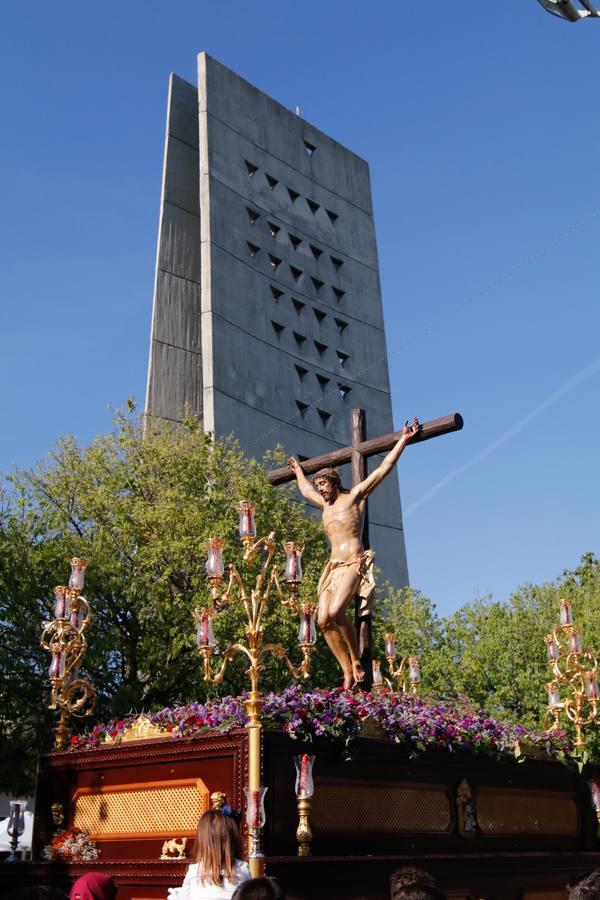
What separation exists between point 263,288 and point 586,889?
43.1m

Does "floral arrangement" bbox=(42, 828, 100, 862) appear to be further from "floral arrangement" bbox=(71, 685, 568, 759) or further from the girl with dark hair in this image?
the girl with dark hair

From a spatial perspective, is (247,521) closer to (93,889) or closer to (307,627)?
(307,627)

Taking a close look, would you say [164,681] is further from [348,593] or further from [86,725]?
[348,593]

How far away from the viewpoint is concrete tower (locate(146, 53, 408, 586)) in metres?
43.0

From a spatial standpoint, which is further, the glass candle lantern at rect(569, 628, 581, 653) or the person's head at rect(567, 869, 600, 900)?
the glass candle lantern at rect(569, 628, 581, 653)

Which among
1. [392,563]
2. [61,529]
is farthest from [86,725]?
[392,563]

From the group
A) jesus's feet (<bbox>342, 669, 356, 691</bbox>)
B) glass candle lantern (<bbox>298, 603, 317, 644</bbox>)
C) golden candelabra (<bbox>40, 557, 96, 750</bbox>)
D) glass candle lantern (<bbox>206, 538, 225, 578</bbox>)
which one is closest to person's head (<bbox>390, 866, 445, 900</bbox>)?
glass candle lantern (<bbox>206, 538, 225, 578</bbox>)

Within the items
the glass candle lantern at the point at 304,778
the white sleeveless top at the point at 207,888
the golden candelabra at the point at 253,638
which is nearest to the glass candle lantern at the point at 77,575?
the golden candelabra at the point at 253,638

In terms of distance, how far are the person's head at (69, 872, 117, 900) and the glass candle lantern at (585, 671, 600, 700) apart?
1126cm

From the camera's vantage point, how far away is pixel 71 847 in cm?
1214

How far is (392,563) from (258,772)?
38276 mm

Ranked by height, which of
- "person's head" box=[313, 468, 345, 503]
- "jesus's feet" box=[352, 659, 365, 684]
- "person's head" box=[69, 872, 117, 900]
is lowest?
"person's head" box=[69, 872, 117, 900]

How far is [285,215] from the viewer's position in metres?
49.7

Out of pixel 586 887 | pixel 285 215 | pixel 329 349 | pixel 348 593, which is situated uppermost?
pixel 285 215
